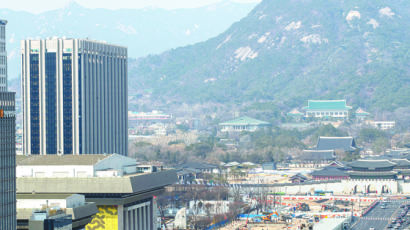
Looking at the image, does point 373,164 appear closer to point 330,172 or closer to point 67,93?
point 330,172

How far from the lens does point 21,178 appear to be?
5597 centimetres

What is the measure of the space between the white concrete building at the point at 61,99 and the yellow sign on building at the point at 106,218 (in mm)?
59458

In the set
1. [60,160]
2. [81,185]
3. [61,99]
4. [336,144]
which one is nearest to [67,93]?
[61,99]

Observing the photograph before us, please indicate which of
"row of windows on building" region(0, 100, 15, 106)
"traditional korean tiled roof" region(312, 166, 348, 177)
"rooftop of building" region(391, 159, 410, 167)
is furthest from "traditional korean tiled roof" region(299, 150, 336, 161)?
"row of windows on building" region(0, 100, 15, 106)

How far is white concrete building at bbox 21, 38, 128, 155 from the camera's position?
388 ft

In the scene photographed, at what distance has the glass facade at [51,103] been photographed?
118m

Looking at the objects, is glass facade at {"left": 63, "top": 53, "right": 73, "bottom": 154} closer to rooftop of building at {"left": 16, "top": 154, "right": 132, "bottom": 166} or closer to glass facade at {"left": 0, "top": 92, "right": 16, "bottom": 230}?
rooftop of building at {"left": 16, "top": 154, "right": 132, "bottom": 166}

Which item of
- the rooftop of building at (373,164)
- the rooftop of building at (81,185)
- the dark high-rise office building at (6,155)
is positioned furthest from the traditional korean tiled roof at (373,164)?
the dark high-rise office building at (6,155)

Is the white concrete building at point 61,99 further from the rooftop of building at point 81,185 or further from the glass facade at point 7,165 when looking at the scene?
the glass facade at point 7,165

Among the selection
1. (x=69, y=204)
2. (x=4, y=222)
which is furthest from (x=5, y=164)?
(x=69, y=204)

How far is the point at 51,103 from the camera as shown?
392 ft

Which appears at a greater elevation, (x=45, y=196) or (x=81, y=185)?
(x=81, y=185)

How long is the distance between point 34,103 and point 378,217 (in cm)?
4119

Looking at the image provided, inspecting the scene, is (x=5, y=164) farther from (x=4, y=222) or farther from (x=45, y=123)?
(x=45, y=123)
